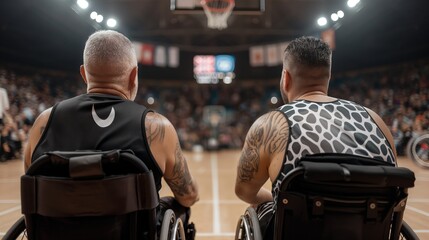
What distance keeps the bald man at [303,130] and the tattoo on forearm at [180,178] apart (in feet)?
0.69

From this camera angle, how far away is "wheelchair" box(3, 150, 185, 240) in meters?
0.92

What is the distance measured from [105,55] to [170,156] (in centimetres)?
Answer: 44

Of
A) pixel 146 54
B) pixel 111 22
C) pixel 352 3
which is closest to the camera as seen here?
pixel 352 3

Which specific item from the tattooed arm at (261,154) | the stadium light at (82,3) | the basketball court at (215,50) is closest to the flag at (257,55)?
the basketball court at (215,50)

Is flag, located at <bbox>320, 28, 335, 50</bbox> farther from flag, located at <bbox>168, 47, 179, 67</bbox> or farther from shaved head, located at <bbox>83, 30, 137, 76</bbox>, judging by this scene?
shaved head, located at <bbox>83, 30, 137, 76</bbox>

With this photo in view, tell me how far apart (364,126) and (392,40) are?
9.98 m

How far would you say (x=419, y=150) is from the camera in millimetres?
5906

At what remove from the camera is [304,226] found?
1.00m

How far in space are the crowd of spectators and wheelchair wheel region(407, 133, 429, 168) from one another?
0.12 metres

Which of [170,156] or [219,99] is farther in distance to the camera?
[219,99]

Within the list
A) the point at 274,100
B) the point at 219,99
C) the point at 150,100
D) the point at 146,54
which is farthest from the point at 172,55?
the point at 274,100

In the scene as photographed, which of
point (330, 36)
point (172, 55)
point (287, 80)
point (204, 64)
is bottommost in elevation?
point (287, 80)

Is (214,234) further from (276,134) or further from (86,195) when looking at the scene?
(86,195)

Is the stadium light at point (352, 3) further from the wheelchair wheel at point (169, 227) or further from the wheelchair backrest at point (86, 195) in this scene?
the wheelchair backrest at point (86, 195)
